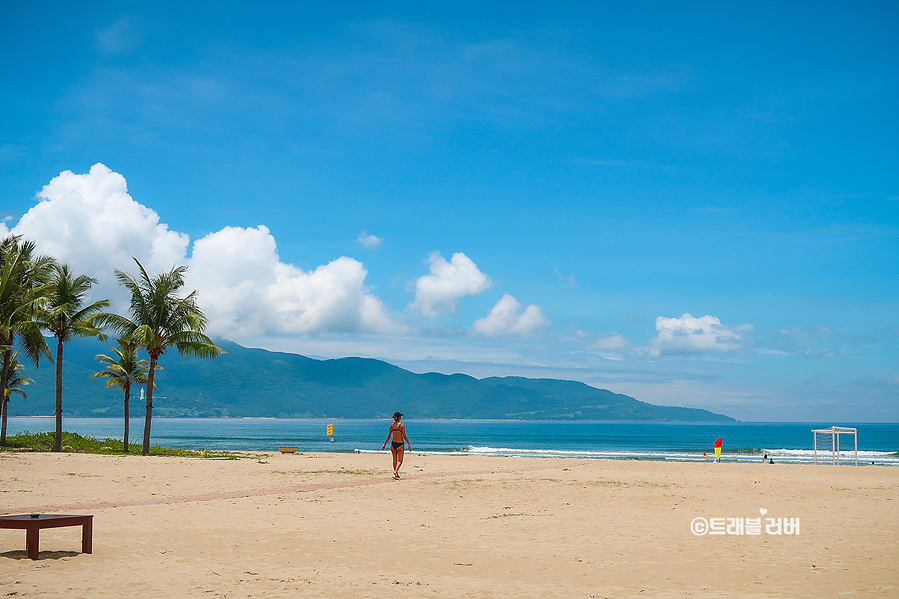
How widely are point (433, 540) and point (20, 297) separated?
66.0ft

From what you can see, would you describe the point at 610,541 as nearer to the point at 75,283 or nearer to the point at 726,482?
the point at 726,482

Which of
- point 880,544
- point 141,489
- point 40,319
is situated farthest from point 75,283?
point 880,544

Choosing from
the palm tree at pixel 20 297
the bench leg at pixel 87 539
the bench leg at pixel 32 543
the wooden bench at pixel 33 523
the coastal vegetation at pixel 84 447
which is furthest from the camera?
the coastal vegetation at pixel 84 447

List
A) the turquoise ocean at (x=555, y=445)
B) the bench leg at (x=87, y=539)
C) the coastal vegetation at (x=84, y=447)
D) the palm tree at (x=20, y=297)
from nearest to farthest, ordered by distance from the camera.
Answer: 1. the bench leg at (x=87, y=539)
2. the palm tree at (x=20, y=297)
3. the coastal vegetation at (x=84, y=447)
4. the turquoise ocean at (x=555, y=445)

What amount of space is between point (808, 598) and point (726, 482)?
→ 14.5 m

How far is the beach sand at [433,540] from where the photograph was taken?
677 centimetres

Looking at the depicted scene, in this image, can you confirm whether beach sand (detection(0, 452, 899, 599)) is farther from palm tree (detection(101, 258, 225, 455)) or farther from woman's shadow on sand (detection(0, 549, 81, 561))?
palm tree (detection(101, 258, 225, 455))

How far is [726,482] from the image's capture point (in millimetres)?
19797

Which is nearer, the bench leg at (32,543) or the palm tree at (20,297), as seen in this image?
the bench leg at (32,543)

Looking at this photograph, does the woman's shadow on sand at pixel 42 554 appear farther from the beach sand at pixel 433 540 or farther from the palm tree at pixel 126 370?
the palm tree at pixel 126 370

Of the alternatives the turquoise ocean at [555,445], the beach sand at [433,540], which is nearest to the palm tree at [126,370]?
the beach sand at [433,540]

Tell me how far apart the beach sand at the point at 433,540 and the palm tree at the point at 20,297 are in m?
6.85

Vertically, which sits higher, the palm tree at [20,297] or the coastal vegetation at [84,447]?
the palm tree at [20,297]

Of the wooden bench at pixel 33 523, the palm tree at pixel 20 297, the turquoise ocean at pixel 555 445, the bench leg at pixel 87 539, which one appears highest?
the palm tree at pixel 20 297
